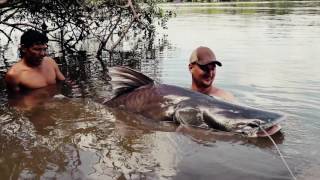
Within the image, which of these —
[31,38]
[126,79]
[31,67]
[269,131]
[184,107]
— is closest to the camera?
[269,131]

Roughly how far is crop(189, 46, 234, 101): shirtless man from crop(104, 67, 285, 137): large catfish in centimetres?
33

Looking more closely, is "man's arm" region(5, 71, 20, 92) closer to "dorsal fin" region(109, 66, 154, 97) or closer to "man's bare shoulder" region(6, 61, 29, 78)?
"man's bare shoulder" region(6, 61, 29, 78)

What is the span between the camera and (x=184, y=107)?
475 cm

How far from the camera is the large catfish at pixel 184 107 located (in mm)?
4277

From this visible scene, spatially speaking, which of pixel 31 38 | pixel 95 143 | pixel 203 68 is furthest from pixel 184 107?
pixel 31 38

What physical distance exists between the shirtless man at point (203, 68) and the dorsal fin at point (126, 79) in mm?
535

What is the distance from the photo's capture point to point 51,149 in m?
4.19

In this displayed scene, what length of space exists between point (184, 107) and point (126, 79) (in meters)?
0.90

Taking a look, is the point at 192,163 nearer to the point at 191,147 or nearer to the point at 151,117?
the point at 191,147

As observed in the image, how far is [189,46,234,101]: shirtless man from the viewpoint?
5.04 m

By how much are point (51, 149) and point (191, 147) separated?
52.9 inches

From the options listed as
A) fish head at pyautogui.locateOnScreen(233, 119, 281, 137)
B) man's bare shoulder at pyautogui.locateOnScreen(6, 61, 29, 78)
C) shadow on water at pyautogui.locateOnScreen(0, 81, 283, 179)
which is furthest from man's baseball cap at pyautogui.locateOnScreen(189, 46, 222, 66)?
man's bare shoulder at pyautogui.locateOnScreen(6, 61, 29, 78)

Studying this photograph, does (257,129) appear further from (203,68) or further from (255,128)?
(203,68)

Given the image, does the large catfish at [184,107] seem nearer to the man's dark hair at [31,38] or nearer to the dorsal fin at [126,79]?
the dorsal fin at [126,79]
